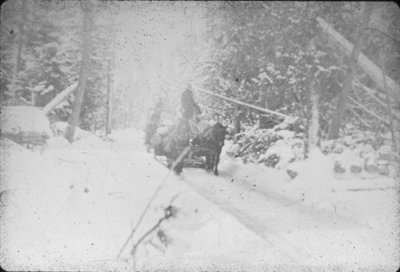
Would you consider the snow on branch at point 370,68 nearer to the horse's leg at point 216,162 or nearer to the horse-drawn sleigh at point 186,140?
the horse-drawn sleigh at point 186,140

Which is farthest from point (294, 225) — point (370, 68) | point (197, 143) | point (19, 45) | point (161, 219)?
point (19, 45)

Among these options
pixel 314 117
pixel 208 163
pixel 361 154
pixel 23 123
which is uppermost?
pixel 314 117

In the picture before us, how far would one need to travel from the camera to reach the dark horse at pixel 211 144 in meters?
4.78

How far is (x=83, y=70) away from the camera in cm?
385

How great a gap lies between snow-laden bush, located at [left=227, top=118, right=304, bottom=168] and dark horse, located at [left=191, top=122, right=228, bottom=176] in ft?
1.01

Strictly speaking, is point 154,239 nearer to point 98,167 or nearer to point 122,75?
point 98,167

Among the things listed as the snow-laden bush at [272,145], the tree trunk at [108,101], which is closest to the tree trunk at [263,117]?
the snow-laden bush at [272,145]

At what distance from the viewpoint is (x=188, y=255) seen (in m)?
3.72

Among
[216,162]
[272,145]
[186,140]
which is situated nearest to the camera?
[186,140]

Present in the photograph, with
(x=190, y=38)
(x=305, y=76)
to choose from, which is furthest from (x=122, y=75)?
(x=305, y=76)

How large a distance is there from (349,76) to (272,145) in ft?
5.96

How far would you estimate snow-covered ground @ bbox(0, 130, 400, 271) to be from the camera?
3.53 m

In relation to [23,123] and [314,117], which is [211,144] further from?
[23,123]

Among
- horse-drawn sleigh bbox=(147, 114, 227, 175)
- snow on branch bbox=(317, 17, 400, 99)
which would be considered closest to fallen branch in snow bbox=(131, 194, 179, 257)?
horse-drawn sleigh bbox=(147, 114, 227, 175)
